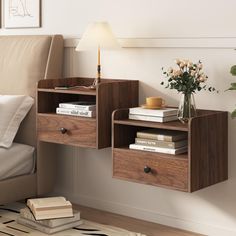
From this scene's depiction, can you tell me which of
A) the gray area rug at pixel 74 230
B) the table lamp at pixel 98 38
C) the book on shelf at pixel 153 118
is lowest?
the gray area rug at pixel 74 230

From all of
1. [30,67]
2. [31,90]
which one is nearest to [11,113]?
[31,90]

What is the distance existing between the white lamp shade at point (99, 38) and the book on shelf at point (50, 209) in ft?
2.95

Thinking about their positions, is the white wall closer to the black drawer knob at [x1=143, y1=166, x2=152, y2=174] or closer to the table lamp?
the table lamp

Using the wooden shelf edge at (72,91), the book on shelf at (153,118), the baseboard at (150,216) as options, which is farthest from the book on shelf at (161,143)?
the baseboard at (150,216)

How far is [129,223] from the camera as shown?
344cm

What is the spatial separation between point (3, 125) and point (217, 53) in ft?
4.48

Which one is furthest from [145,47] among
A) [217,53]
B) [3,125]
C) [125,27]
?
[3,125]

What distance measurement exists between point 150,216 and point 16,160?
88 cm

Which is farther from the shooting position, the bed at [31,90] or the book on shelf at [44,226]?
the bed at [31,90]

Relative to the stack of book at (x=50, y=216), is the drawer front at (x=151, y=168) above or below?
above

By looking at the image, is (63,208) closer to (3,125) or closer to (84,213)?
(84,213)

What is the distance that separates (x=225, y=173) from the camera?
10.2ft

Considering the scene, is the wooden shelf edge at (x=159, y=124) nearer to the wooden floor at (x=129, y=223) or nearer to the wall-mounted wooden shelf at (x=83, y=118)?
the wall-mounted wooden shelf at (x=83, y=118)

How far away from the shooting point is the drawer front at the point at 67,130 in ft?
10.7
